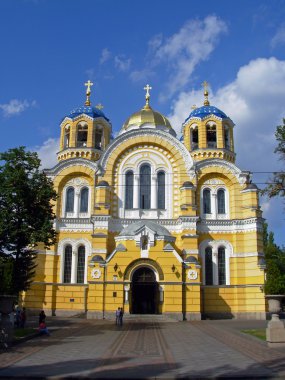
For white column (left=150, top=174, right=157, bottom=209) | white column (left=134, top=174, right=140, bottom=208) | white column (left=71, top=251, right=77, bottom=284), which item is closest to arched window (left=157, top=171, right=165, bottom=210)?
white column (left=150, top=174, right=157, bottom=209)

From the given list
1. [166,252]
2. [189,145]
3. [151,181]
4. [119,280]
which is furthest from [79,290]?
[189,145]

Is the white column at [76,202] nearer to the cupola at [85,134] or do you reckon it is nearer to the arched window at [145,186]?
the cupola at [85,134]

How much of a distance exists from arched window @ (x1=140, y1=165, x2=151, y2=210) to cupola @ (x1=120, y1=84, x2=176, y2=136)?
4604mm

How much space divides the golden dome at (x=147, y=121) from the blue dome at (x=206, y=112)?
2.53 m

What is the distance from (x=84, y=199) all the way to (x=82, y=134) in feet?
Result: 22.8

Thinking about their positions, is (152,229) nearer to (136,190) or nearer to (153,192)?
(153,192)

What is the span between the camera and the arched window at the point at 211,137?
40.0 metres

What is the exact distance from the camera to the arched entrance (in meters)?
32.3

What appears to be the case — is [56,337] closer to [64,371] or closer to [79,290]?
[64,371]

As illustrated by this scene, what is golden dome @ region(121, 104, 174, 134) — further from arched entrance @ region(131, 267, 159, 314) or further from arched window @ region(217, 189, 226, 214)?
arched entrance @ region(131, 267, 159, 314)

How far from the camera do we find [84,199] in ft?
123

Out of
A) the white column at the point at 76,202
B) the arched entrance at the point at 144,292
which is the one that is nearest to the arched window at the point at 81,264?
the white column at the point at 76,202

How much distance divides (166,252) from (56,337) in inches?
511

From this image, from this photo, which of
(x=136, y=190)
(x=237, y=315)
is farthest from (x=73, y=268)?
(x=237, y=315)
